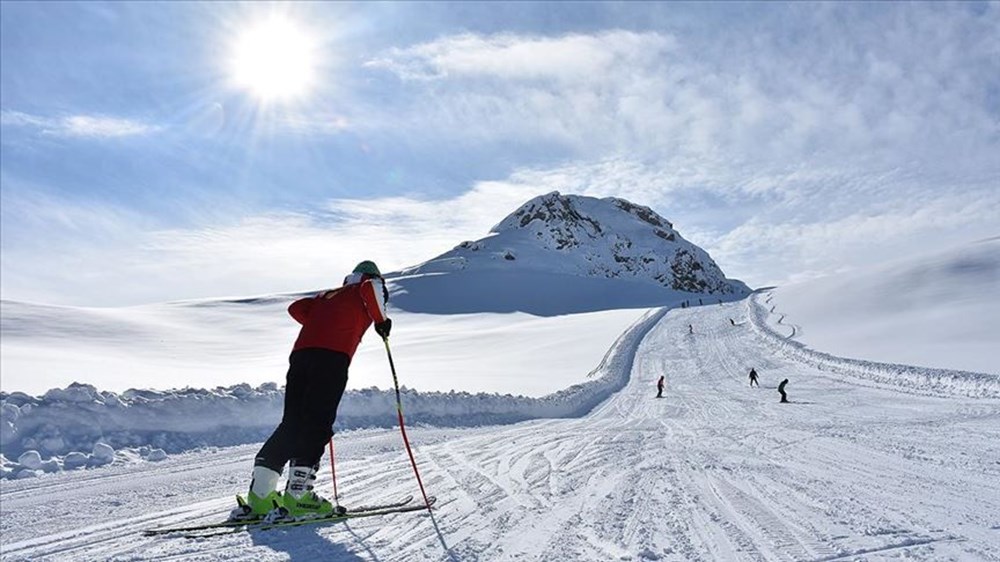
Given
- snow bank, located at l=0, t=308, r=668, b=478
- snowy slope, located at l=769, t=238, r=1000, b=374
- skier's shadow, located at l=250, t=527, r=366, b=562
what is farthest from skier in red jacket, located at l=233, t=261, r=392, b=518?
snowy slope, located at l=769, t=238, r=1000, b=374

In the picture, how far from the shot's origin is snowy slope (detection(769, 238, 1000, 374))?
24.8 metres

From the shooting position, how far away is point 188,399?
9.35m

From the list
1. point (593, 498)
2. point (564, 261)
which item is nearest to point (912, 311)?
point (593, 498)

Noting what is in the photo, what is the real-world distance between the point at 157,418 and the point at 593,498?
6641 millimetres

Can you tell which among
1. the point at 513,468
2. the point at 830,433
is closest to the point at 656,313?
the point at 830,433

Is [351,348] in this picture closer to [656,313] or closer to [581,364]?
[581,364]

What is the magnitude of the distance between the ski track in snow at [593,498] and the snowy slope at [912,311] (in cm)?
1507

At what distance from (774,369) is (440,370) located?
49.2ft

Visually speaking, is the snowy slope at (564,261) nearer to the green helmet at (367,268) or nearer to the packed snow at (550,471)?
the packed snow at (550,471)

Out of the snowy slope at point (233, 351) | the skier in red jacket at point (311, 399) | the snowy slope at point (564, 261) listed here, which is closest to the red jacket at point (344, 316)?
the skier in red jacket at point (311, 399)

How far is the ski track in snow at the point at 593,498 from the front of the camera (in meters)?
3.51

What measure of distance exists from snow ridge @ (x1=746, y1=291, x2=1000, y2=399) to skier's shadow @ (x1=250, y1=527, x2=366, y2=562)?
1730 centimetres

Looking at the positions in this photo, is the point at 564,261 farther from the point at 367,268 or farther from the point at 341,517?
the point at 341,517

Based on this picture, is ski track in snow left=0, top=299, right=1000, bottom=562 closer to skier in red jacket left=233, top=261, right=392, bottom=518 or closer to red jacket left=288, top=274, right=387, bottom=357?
skier in red jacket left=233, top=261, right=392, bottom=518
